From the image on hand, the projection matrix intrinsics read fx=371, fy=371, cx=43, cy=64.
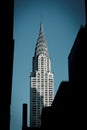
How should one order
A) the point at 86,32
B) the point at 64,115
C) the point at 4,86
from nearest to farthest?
the point at 4,86
the point at 86,32
the point at 64,115

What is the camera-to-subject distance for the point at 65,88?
141 m

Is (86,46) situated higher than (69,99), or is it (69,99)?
(86,46)

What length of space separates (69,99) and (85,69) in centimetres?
3140

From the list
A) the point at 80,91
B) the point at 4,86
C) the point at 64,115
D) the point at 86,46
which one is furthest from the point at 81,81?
the point at 64,115

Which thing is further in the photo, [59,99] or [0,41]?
[59,99]

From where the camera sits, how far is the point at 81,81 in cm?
9962

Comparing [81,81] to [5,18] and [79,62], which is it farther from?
[5,18]

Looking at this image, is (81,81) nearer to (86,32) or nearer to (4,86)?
(86,32)

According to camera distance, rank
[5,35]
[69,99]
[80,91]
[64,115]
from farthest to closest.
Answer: [64,115] < [69,99] < [80,91] < [5,35]

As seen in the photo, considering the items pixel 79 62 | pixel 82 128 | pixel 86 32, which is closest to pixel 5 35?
pixel 86 32

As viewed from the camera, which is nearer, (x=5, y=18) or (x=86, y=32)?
(x=5, y=18)

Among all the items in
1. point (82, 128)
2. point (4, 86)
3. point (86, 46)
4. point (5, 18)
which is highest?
point (86, 46)

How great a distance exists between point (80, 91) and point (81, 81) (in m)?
3.24

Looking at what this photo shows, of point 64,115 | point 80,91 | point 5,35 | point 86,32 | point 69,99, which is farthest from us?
point 64,115
